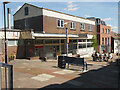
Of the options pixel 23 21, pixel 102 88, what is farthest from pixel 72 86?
pixel 23 21

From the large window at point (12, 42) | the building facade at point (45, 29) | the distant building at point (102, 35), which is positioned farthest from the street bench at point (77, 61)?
the distant building at point (102, 35)

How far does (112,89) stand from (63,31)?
20.8m

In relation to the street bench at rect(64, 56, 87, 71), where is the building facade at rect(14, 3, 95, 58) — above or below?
above

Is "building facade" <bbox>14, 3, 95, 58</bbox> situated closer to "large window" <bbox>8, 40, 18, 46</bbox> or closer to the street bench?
"large window" <bbox>8, 40, 18, 46</bbox>

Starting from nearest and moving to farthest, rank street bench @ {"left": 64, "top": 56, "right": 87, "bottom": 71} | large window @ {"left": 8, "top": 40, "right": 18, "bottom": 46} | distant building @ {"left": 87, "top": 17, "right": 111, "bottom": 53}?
street bench @ {"left": 64, "top": 56, "right": 87, "bottom": 71} → large window @ {"left": 8, "top": 40, "right": 18, "bottom": 46} → distant building @ {"left": 87, "top": 17, "right": 111, "bottom": 53}

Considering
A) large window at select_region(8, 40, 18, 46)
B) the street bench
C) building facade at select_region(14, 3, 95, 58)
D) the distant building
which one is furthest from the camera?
the distant building

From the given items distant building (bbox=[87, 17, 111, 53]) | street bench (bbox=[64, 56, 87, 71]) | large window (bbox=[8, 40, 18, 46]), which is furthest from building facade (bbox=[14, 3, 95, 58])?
distant building (bbox=[87, 17, 111, 53])

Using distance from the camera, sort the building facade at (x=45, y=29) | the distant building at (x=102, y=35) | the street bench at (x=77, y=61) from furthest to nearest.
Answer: the distant building at (x=102, y=35) → the building facade at (x=45, y=29) → the street bench at (x=77, y=61)

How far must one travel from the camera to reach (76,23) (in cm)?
3228

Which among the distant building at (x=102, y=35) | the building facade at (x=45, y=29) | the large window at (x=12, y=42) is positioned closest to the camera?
the large window at (x=12, y=42)

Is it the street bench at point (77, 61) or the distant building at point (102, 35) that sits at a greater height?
the distant building at point (102, 35)

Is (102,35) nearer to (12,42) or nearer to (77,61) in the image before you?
(12,42)

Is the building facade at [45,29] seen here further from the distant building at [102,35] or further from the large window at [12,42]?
the distant building at [102,35]

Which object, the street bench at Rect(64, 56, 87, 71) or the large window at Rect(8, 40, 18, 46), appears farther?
the large window at Rect(8, 40, 18, 46)
